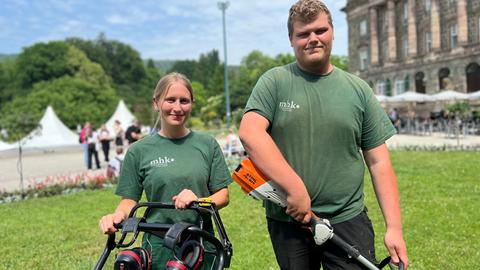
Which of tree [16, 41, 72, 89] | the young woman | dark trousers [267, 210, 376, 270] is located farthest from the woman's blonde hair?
tree [16, 41, 72, 89]

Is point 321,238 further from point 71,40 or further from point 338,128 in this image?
point 71,40

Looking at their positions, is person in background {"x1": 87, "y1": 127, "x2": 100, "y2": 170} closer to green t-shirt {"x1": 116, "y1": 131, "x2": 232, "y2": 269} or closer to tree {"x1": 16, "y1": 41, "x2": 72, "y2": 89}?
green t-shirt {"x1": 116, "y1": 131, "x2": 232, "y2": 269}

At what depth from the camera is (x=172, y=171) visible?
289 centimetres

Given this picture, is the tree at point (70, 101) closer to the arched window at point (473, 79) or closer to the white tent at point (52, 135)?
the white tent at point (52, 135)

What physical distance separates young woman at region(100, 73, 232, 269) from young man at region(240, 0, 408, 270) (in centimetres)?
49

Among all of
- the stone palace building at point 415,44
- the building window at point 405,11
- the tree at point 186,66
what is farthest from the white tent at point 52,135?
the tree at point 186,66

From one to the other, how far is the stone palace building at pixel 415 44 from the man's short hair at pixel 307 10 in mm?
40579

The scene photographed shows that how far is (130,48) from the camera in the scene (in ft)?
374

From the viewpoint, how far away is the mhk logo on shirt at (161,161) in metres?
2.91

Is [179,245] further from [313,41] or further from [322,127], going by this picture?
[313,41]

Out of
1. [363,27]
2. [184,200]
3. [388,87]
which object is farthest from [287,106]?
[363,27]

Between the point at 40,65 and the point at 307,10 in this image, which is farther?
the point at 40,65

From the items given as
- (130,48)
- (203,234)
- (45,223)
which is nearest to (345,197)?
(203,234)

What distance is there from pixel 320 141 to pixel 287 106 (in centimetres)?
25
